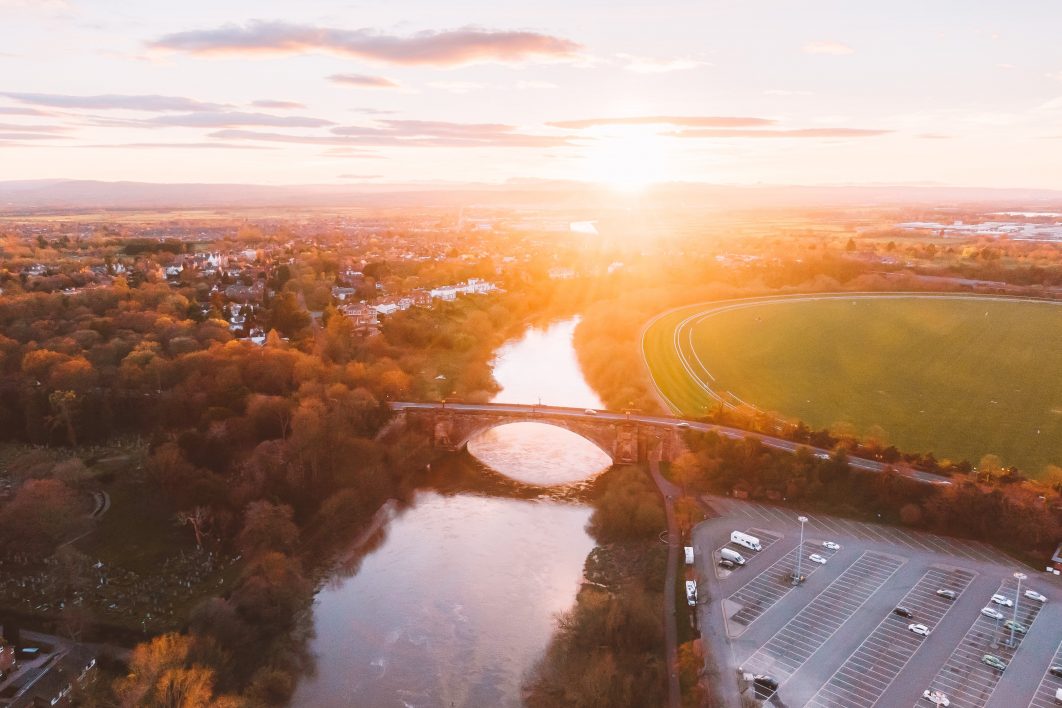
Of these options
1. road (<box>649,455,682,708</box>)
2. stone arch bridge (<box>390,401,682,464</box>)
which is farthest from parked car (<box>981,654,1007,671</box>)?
stone arch bridge (<box>390,401,682,464</box>)

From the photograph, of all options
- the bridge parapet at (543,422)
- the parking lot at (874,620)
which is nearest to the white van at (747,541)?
the parking lot at (874,620)

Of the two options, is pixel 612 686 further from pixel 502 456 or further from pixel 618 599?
pixel 502 456

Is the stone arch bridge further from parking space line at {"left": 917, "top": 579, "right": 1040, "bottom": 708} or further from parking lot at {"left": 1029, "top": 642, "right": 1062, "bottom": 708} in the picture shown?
parking lot at {"left": 1029, "top": 642, "right": 1062, "bottom": 708}

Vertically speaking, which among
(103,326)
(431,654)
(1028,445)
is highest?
(103,326)

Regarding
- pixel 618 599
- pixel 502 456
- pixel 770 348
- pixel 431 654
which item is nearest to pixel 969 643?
pixel 618 599

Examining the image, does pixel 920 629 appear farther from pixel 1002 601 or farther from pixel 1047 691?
pixel 1002 601

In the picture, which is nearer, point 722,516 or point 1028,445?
point 722,516

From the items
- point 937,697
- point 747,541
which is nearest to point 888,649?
point 937,697
